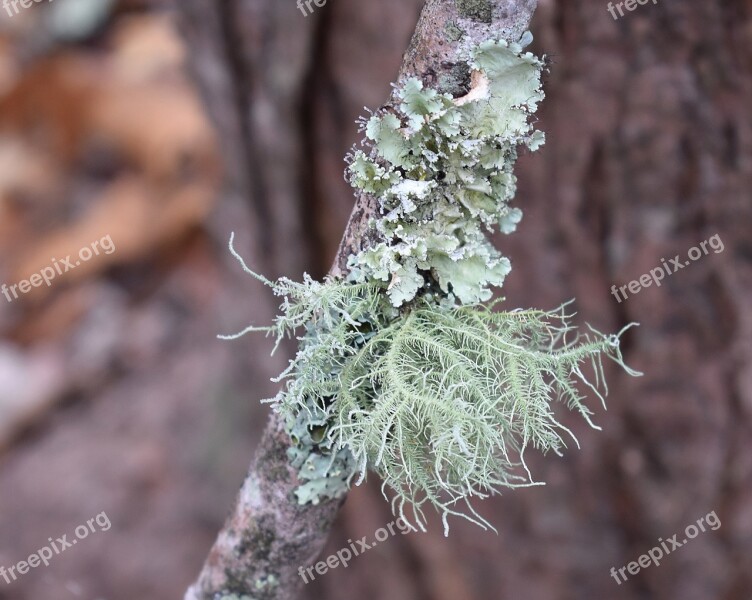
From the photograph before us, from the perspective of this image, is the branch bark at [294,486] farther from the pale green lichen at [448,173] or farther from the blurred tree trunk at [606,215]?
the blurred tree trunk at [606,215]

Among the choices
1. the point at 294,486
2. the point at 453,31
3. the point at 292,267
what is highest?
the point at 292,267

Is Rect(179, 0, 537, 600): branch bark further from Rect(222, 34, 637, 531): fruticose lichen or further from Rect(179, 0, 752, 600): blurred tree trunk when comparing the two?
Rect(179, 0, 752, 600): blurred tree trunk

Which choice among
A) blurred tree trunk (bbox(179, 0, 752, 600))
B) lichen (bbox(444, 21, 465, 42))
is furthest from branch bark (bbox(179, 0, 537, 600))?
blurred tree trunk (bbox(179, 0, 752, 600))

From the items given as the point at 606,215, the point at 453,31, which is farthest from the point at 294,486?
the point at 606,215

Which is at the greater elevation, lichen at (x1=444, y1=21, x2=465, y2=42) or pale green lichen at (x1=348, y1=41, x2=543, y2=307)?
lichen at (x1=444, y1=21, x2=465, y2=42)

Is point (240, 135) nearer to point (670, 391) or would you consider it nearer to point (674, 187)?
point (674, 187)

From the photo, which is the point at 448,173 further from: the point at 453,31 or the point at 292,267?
the point at 292,267
